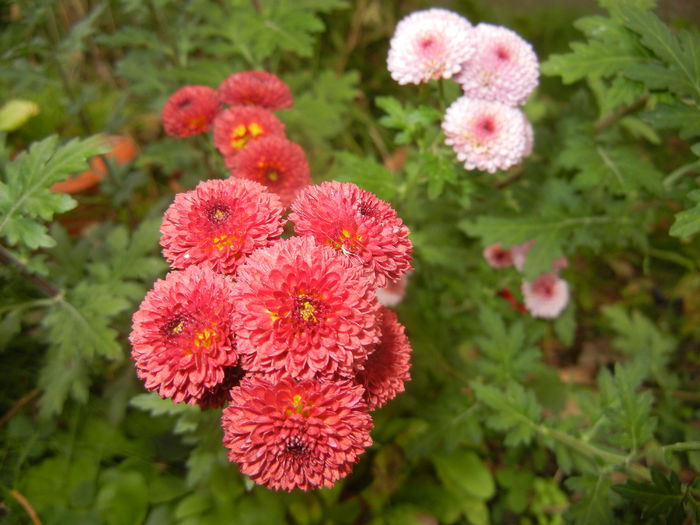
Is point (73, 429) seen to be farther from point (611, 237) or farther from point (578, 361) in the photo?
point (578, 361)

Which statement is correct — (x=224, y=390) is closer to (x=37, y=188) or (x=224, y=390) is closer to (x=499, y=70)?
(x=37, y=188)

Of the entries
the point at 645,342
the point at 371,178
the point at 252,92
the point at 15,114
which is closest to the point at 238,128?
the point at 252,92

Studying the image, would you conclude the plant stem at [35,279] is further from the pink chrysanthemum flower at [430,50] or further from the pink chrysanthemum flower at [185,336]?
the pink chrysanthemum flower at [430,50]

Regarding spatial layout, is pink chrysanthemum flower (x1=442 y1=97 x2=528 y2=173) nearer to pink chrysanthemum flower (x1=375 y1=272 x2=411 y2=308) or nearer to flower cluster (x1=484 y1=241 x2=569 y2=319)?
pink chrysanthemum flower (x1=375 y1=272 x2=411 y2=308)

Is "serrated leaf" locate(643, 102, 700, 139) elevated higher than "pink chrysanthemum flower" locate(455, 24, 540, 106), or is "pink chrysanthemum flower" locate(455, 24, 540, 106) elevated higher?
"pink chrysanthemum flower" locate(455, 24, 540, 106)

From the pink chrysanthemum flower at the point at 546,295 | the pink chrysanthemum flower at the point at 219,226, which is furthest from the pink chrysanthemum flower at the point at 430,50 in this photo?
the pink chrysanthemum flower at the point at 546,295

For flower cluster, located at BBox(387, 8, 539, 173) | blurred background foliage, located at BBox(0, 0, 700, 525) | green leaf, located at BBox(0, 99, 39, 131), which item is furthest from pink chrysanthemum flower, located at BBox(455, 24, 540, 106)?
green leaf, located at BBox(0, 99, 39, 131)

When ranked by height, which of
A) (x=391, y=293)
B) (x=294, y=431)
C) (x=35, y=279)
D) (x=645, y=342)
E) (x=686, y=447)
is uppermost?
(x=294, y=431)
